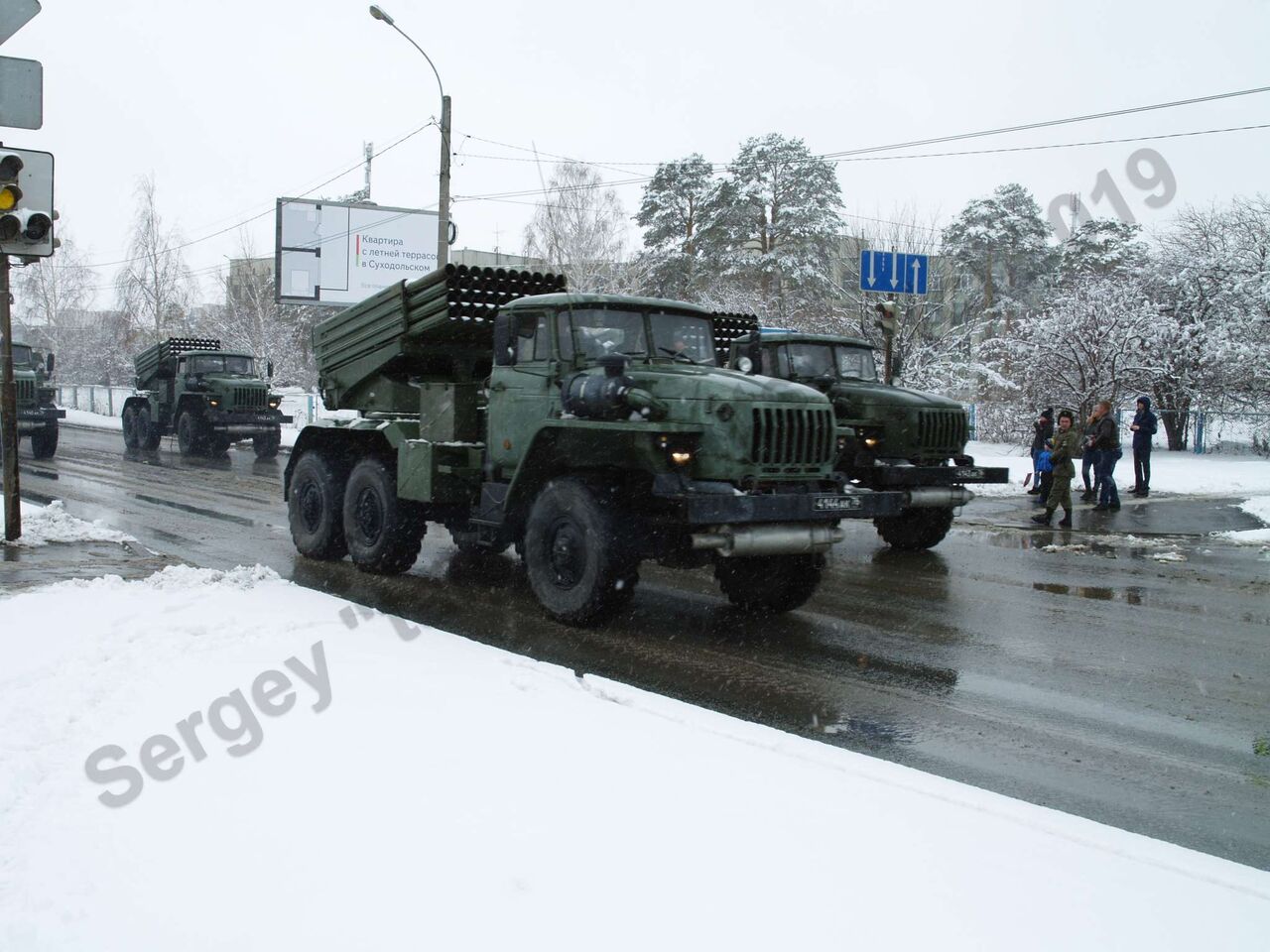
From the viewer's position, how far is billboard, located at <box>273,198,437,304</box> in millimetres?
32812

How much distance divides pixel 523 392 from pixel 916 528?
5.66 meters

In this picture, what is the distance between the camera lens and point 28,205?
9.10 meters

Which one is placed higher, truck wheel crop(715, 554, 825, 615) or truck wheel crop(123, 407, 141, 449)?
truck wheel crop(123, 407, 141, 449)

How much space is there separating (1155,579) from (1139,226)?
82.0ft

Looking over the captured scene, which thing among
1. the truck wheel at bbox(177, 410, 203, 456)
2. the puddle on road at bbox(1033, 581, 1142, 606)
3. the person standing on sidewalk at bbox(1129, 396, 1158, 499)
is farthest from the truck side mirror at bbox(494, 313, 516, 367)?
the truck wheel at bbox(177, 410, 203, 456)

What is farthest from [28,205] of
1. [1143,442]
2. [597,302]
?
[1143,442]

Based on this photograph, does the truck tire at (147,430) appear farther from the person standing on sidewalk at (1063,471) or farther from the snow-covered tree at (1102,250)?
the snow-covered tree at (1102,250)

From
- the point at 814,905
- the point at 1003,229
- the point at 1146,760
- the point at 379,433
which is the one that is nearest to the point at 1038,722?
the point at 1146,760

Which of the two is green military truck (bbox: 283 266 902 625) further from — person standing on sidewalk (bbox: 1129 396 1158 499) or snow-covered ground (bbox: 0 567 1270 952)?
person standing on sidewalk (bbox: 1129 396 1158 499)

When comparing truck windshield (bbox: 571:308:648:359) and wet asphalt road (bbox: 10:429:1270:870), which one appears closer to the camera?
wet asphalt road (bbox: 10:429:1270:870)

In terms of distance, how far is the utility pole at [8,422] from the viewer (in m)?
9.70

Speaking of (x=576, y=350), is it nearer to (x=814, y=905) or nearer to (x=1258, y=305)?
(x=814, y=905)

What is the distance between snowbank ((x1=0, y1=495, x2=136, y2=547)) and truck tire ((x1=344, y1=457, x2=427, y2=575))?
2.34m

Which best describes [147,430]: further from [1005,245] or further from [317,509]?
[1005,245]
